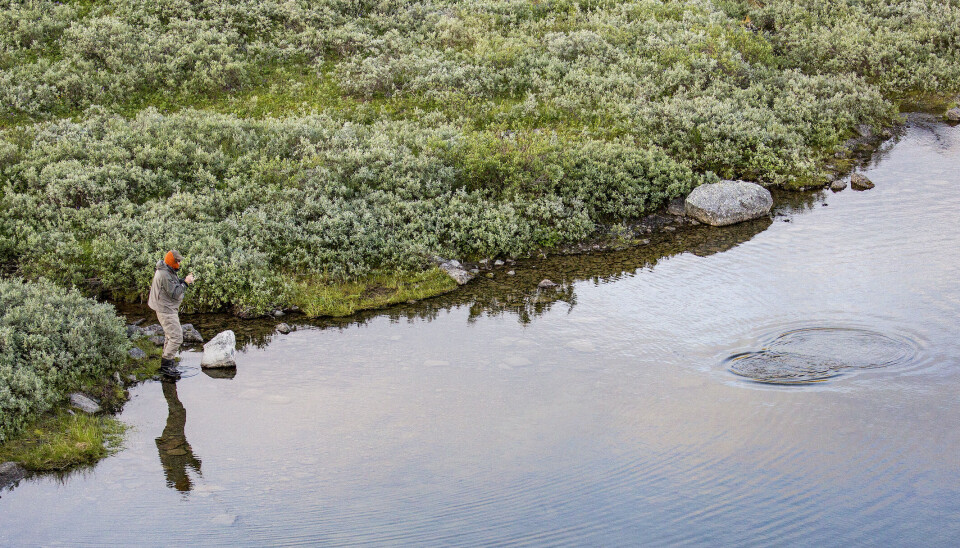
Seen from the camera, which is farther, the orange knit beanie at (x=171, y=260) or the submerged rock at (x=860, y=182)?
the submerged rock at (x=860, y=182)

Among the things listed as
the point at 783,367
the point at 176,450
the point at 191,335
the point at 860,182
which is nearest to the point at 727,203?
the point at 860,182

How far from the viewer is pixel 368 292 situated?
21.9 m

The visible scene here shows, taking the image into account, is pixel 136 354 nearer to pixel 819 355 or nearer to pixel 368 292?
pixel 368 292

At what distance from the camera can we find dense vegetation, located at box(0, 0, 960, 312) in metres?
22.8

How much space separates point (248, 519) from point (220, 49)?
25.5m

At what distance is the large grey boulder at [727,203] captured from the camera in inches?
1021

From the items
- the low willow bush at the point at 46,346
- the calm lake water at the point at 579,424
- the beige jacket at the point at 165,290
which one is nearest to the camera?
the calm lake water at the point at 579,424

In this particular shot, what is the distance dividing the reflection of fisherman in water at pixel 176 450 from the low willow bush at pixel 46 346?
2.05 m

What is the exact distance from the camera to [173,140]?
26.5m

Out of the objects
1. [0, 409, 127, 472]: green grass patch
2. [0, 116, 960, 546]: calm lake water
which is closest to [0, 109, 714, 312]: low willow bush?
[0, 116, 960, 546]: calm lake water

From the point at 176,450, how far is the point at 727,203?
19.4 metres

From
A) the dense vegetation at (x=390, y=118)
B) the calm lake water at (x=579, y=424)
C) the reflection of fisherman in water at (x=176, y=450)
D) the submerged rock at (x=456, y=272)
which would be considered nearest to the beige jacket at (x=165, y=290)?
the calm lake water at (x=579, y=424)

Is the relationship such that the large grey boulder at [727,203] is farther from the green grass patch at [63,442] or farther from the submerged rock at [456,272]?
the green grass patch at [63,442]

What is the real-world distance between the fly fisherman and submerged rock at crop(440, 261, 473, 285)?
7821mm
